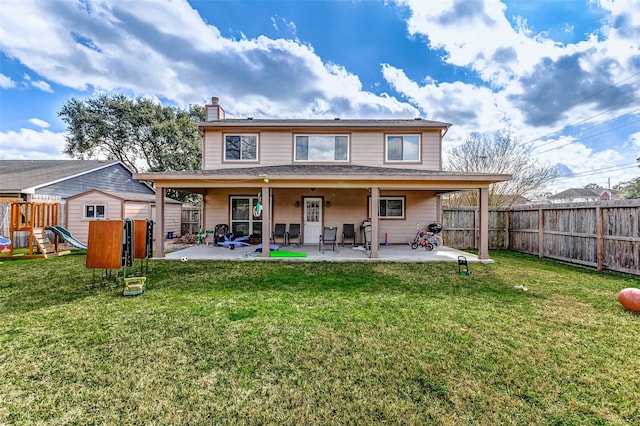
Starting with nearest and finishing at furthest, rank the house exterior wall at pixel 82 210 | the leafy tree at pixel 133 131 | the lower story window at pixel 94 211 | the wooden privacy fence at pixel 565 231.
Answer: the wooden privacy fence at pixel 565 231 → the house exterior wall at pixel 82 210 → the lower story window at pixel 94 211 → the leafy tree at pixel 133 131

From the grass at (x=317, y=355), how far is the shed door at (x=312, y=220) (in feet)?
18.8

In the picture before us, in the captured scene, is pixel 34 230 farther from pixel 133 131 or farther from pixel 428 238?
pixel 133 131

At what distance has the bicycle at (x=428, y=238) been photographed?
9680mm

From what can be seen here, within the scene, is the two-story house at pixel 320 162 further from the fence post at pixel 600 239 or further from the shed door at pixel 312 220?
the fence post at pixel 600 239

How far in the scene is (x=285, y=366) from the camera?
2498 mm

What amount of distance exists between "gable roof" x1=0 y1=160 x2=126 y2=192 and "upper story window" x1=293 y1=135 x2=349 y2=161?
38.9ft

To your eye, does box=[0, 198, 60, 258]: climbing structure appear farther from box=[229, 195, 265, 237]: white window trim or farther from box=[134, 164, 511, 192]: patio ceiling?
box=[229, 195, 265, 237]: white window trim

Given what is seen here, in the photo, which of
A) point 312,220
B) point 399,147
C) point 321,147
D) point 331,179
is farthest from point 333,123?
point 312,220

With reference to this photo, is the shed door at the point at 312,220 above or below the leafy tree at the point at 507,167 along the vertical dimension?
below

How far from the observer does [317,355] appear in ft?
8.79

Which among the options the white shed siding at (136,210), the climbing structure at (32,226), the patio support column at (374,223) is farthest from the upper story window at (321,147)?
the climbing structure at (32,226)

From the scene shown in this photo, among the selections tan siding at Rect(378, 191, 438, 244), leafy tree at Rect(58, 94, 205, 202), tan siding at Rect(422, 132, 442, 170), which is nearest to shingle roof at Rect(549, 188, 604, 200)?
tan siding at Rect(378, 191, 438, 244)

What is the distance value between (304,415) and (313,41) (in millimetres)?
15200

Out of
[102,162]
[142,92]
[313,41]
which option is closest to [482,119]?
Answer: [313,41]
